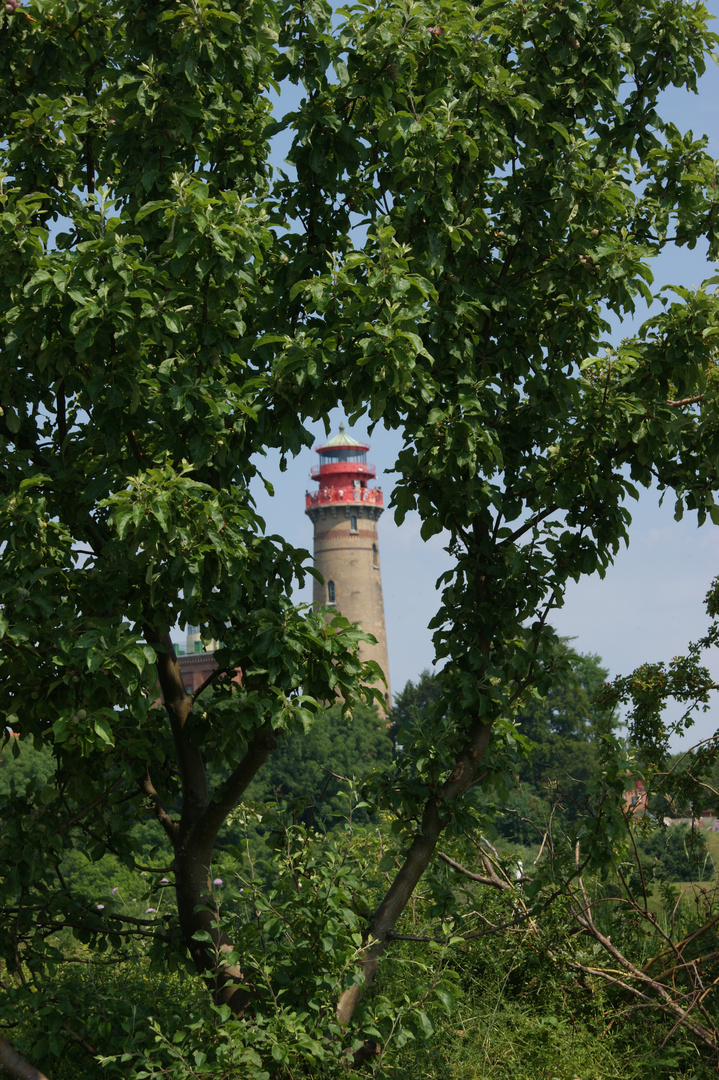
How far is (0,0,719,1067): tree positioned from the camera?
442 cm

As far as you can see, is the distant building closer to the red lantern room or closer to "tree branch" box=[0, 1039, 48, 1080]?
the red lantern room

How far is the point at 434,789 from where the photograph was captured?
5.36 metres

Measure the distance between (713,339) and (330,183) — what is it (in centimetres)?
201

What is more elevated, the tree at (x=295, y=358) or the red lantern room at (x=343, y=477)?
the red lantern room at (x=343, y=477)

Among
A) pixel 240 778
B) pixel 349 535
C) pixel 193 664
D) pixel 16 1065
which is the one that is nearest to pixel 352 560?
pixel 349 535

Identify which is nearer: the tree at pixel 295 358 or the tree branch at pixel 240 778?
the tree at pixel 295 358

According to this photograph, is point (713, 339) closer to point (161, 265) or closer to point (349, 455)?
point (161, 265)

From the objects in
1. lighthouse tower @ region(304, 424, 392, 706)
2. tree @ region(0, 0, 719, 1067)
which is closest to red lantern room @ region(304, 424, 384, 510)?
lighthouse tower @ region(304, 424, 392, 706)

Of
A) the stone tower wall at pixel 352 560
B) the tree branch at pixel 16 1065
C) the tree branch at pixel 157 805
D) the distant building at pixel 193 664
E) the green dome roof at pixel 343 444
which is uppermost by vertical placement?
the green dome roof at pixel 343 444

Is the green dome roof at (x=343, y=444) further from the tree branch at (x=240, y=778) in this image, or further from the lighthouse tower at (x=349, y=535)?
the tree branch at (x=240, y=778)

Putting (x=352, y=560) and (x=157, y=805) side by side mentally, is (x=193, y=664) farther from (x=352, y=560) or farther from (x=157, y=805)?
(x=157, y=805)

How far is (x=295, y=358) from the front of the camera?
4418mm

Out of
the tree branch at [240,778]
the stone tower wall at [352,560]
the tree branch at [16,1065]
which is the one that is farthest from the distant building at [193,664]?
the tree branch at [16,1065]

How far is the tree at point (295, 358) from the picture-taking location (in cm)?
442
